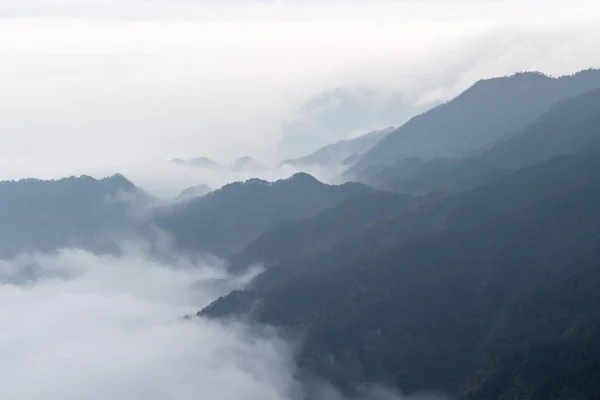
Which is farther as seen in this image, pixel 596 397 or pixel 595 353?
pixel 595 353

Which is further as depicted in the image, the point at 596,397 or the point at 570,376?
the point at 570,376

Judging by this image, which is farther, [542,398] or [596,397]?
[542,398]
